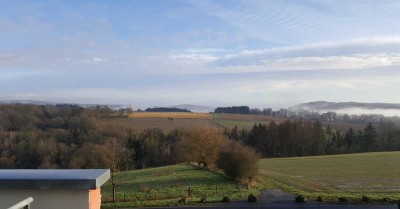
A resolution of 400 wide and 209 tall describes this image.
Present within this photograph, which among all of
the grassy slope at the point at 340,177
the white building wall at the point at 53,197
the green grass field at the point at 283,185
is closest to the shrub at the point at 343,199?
the green grass field at the point at 283,185

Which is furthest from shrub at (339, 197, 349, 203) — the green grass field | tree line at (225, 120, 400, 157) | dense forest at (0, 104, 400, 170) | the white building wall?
tree line at (225, 120, 400, 157)

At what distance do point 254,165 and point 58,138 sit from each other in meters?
55.9

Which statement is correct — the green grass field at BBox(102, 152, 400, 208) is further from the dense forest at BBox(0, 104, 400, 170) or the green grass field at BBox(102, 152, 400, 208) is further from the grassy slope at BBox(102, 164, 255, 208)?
the dense forest at BBox(0, 104, 400, 170)

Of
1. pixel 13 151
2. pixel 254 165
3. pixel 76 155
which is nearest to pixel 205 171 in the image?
pixel 254 165

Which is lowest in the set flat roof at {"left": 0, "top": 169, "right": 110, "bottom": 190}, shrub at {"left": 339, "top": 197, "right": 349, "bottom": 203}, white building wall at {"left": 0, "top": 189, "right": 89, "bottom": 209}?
shrub at {"left": 339, "top": 197, "right": 349, "bottom": 203}

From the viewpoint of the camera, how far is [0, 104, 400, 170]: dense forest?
77.3 metres

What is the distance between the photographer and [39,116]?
Result: 10044 centimetres

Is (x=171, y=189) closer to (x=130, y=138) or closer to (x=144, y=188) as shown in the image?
(x=144, y=188)

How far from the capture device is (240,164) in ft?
136

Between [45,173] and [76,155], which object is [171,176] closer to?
[76,155]

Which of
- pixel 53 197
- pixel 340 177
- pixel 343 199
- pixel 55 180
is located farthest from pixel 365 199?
pixel 55 180

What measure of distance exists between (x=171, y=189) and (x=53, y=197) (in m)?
32.1

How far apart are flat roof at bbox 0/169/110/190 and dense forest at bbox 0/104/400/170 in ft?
224

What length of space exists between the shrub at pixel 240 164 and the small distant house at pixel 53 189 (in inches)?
1407
